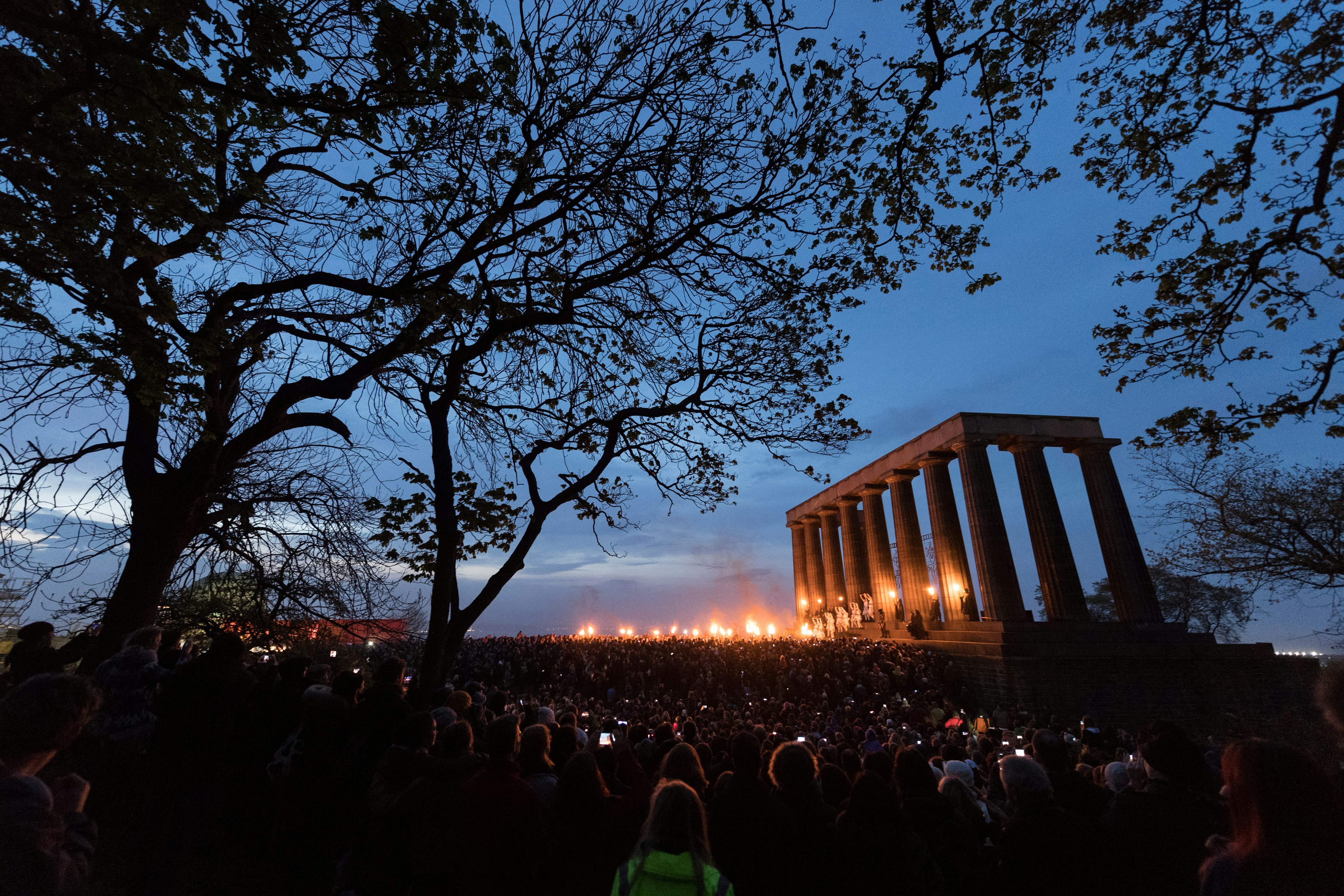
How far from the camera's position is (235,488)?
25.6 feet

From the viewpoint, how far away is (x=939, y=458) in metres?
28.0

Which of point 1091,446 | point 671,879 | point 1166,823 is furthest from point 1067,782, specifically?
point 1091,446

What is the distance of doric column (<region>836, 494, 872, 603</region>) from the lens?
111 feet

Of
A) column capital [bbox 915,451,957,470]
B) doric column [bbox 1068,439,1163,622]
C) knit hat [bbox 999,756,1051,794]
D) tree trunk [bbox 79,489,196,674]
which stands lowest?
knit hat [bbox 999,756,1051,794]

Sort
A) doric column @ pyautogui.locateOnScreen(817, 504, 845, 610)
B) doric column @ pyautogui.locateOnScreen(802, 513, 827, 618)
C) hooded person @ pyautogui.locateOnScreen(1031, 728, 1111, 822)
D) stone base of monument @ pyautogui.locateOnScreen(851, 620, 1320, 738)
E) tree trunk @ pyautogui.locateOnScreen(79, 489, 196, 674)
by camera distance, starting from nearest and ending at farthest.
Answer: hooded person @ pyautogui.locateOnScreen(1031, 728, 1111, 822) < tree trunk @ pyautogui.locateOnScreen(79, 489, 196, 674) < stone base of monument @ pyautogui.locateOnScreen(851, 620, 1320, 738) < doric column @ pyautogui.locateOnScreen(817, 504, 845, 610) < doric column @ pyautogui.locateOnScreen(802, 513, 827, 618)

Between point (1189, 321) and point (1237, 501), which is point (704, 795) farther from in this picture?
point (1237, 501)

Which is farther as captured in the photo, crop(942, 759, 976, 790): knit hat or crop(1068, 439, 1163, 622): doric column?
crop(1068, 439, 1163, 622): doric column

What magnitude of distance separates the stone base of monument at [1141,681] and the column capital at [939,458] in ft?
34.4

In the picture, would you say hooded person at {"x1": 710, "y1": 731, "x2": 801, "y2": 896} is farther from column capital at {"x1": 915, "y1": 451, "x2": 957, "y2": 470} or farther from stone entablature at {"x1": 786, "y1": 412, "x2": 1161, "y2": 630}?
column capital at {"x1": 915, "y1": 451, "x2": 957, "y2": 470}

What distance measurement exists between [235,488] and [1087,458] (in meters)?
34.4

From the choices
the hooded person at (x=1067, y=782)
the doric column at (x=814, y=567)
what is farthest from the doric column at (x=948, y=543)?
the hooded person at (x=1067, y=782)

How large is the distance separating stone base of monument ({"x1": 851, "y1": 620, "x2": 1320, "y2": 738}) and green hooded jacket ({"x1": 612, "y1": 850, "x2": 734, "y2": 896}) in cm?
2094

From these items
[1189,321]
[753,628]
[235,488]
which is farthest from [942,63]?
[753,628]

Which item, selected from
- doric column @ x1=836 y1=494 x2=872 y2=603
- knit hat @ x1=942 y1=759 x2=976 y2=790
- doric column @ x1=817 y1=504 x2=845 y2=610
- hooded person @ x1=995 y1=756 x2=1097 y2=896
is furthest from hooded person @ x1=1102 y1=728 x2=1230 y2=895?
doric column @ x1=817 y1=504 x2=845 y2=610
